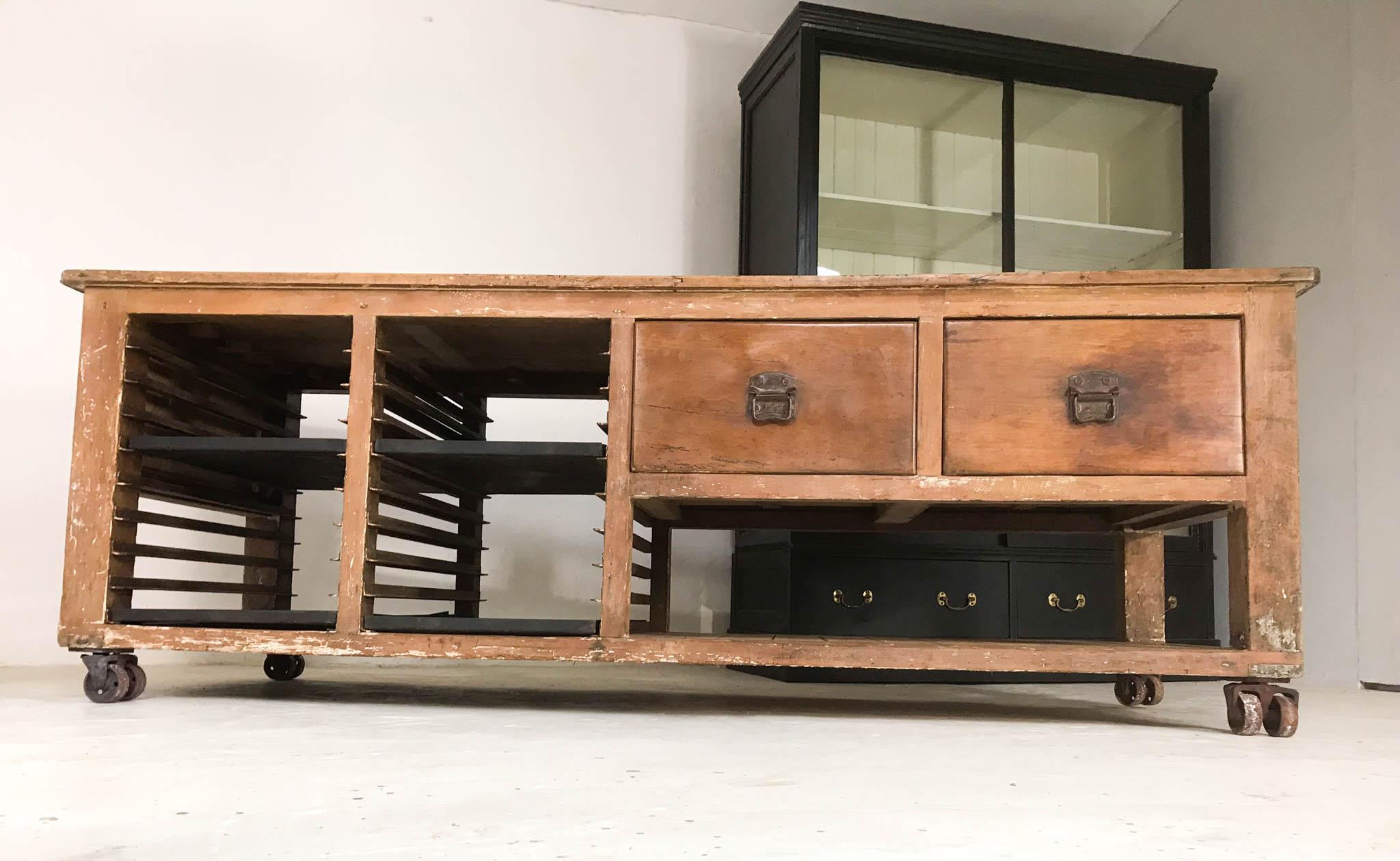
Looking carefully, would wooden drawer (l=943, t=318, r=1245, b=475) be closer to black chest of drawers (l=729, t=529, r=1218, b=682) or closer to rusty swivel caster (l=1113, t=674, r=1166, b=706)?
rusty swivel caster (l=1113, t=674, r=1166, b=706)

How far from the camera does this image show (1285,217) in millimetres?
3090

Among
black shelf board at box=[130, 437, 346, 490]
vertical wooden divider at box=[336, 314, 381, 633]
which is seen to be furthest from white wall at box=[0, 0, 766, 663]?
vertical wooden divider at box=[336, 314, 381, 633]

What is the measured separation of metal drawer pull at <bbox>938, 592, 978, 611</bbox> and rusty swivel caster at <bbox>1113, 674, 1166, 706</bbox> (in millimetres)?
636

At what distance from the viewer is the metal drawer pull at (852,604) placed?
273 cm

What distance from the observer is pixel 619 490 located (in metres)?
1.78

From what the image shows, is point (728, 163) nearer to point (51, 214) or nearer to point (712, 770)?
point (51, 214)

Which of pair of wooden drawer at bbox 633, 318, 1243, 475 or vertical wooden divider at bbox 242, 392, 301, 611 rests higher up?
pair of wooden drawer at bbox 633, 318, 1243, 475

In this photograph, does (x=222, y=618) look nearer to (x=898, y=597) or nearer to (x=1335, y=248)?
(x=898, y=597)

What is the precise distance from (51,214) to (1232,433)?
301 cm

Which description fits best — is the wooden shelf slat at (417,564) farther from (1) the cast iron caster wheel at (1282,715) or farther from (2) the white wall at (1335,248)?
A: (2) the white wall at (1335,248)

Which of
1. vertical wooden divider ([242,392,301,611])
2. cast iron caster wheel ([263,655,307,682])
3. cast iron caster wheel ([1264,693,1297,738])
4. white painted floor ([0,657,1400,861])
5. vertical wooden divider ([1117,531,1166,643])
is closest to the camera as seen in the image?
white painted floor ([0,657,1400,861])

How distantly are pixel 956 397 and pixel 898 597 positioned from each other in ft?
3.72

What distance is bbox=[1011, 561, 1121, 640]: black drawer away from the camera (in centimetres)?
283

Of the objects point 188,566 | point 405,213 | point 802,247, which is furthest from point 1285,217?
point 188,566
